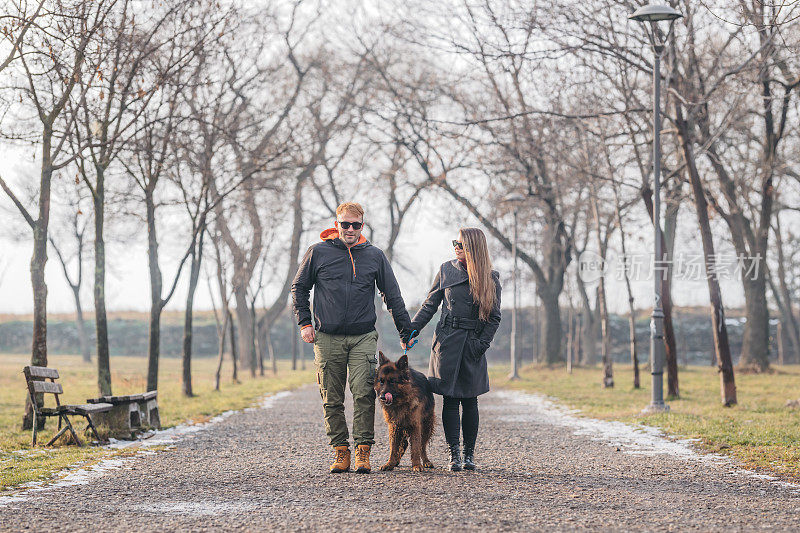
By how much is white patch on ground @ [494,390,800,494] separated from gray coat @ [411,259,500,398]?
2599 millimetres

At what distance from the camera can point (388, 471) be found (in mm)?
7883

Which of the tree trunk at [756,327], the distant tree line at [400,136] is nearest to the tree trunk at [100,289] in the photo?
the distant tree line at [400,136]

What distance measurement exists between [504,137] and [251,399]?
41.3ft

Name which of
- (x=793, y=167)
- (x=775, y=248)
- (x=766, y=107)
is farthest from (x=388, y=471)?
(x=775, y=248)

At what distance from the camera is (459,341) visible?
7.91m

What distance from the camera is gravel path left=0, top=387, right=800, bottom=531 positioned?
5.78 m

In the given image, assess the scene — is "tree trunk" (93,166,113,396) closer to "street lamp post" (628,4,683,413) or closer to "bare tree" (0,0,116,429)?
"bare tree" (0,0,116,429)

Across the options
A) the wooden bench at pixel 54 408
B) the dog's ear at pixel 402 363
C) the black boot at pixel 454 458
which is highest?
the dog's ear at pixel 402 363

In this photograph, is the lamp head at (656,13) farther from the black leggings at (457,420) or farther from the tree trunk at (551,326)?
the tree trunk at (551,326)

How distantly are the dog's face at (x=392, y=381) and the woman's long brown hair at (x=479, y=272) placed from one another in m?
0.89

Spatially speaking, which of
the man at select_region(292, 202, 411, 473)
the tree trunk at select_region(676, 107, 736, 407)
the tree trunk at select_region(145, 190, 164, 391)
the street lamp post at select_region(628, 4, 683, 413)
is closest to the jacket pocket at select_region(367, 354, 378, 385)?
the man at select_region(292, 202, 411, 473)

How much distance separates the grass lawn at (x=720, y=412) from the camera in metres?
9.76

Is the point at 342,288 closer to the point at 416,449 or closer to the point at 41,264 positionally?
the point at 416,449

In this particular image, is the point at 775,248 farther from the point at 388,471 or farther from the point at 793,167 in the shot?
the point at 388,471
